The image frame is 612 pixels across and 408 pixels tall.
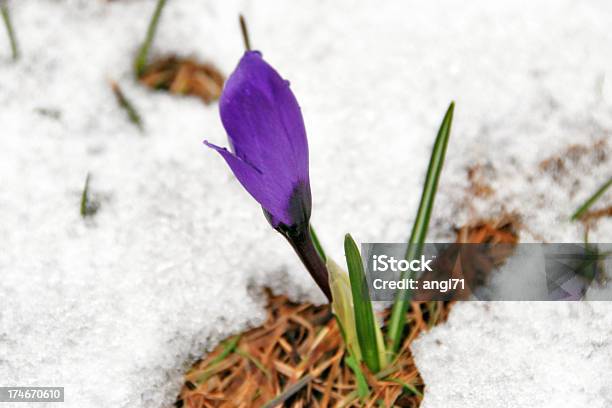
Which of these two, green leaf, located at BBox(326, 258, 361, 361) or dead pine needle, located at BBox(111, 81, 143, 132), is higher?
dead pine needle, located at BBox(111, 81, 143, 132)

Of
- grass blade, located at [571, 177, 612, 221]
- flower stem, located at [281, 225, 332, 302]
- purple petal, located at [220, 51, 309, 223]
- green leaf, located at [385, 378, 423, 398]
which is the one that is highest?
grass blade, located at [571, 177, 612, 221]

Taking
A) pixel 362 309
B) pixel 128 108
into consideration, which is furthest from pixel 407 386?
pixel 128 108

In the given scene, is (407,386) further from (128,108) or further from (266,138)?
(128,108)

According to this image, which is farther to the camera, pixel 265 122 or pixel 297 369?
pixel 297 369

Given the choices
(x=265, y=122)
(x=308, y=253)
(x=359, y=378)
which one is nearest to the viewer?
(x=265, y=122)

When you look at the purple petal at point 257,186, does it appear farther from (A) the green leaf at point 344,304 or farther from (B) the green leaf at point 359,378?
(B) the green leaf at point 359,378

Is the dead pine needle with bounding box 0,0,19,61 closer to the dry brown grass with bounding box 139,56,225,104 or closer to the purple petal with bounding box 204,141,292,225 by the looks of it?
the dry brown grass with bounding box 139,56,225,104

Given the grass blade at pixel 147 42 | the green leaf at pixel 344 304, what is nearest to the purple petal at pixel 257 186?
the green leaf at pixel 344 304

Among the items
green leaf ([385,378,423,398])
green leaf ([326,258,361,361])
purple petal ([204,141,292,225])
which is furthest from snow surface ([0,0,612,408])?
purple petal ([204,141,292,225])
